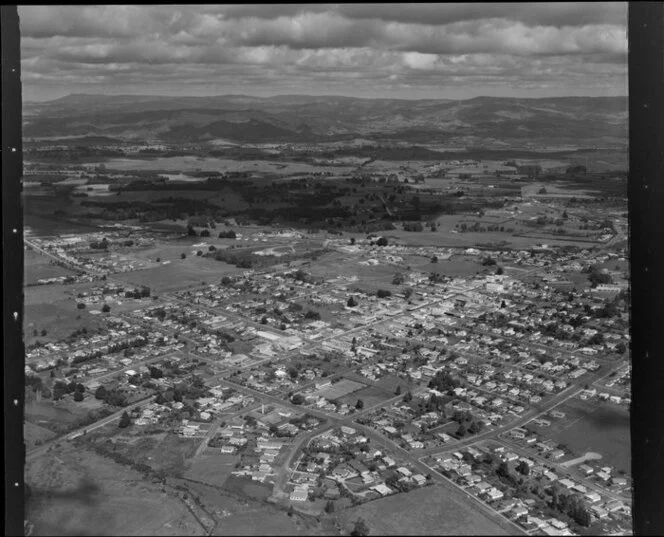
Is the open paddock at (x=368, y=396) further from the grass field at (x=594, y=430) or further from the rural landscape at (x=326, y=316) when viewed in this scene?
the grass field at (x=594, y=430)

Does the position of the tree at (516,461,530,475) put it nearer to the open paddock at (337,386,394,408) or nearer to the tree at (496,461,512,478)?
the tree at (496,461,512,478)

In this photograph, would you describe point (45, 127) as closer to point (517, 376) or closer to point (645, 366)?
point (645, 366)

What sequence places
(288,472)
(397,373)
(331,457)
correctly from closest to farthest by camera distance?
(288,472), (331,457), (397,373)

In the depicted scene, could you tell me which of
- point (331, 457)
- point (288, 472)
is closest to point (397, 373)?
point (331, 457)

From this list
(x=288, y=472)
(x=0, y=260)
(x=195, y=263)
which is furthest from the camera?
(x=195, y=263)

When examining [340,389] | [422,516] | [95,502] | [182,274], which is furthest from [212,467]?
[182,274]

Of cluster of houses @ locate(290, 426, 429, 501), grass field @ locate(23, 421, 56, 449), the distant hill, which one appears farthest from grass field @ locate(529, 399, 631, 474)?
grass field @ locate(23, 421, 56, 449)
